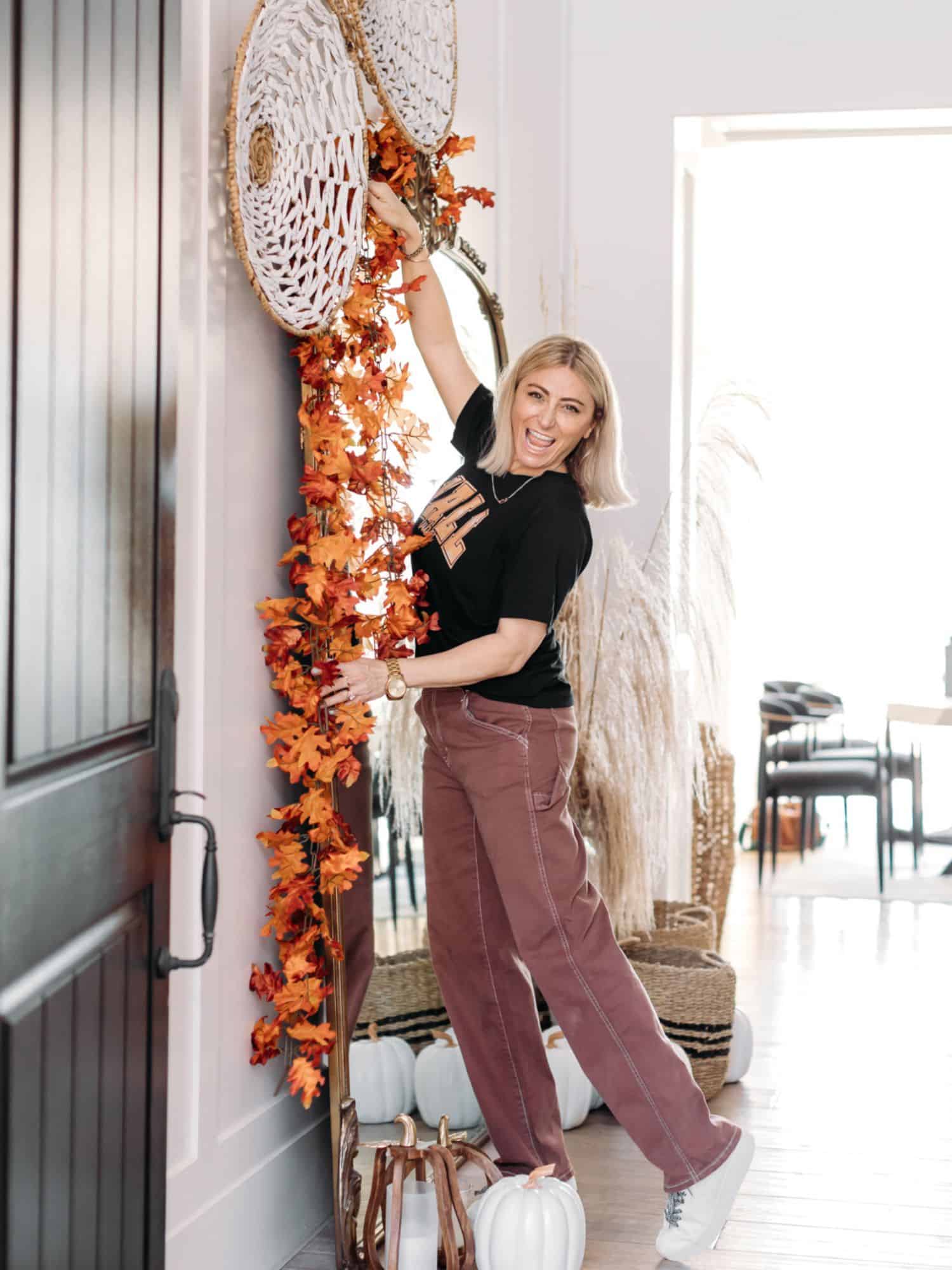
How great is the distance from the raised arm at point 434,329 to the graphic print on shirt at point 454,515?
19 centimetres

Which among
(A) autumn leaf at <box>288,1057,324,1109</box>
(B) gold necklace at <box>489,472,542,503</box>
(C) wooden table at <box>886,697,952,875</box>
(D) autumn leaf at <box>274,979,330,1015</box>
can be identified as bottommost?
(A) autumn leaf at <box>288,1057,324,1109</box>

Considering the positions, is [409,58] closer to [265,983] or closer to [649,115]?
[265,983]

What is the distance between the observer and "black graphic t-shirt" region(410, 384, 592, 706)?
2537 mm

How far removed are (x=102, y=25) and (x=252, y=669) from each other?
115 cm

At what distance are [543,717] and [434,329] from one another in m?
0.76

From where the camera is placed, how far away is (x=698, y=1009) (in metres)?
3.44

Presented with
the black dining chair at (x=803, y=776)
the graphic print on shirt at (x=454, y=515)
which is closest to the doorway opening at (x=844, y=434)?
the black dining chair at (x=803, y=776)

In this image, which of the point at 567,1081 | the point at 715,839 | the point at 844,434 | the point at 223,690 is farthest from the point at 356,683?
the point at 844,434

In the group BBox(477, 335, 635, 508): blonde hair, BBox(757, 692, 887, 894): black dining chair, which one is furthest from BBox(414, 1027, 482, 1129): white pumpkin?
BBox(757, 692, 887, 894): black dining chair

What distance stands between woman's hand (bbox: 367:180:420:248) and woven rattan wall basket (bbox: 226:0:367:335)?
99 mm

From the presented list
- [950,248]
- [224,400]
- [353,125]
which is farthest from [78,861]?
[950,248]

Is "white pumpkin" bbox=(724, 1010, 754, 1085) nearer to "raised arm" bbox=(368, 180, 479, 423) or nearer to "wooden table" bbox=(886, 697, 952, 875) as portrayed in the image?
"raised arm" bbox=(368, 180, 479, 423)

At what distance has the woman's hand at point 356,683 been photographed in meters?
2.39

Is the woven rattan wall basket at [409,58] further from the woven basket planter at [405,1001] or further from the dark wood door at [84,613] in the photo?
the woven basket planter at [405,1001]
